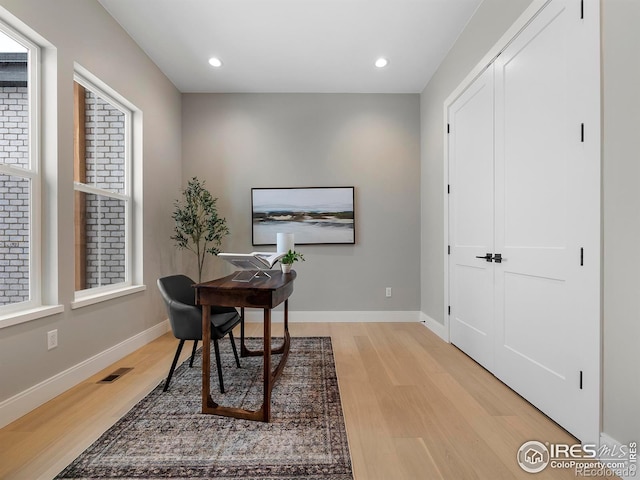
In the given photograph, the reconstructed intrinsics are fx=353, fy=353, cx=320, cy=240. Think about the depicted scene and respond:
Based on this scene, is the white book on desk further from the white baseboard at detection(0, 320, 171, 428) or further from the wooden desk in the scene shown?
the white baseboard at detection(0, 320, 171, 428)

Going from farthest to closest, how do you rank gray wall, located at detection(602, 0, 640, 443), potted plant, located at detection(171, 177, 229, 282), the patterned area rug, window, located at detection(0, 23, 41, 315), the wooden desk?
1. potted plant, located at detection(171, 177, 229, 282)
2. window, located at detection(0, 23, 41, 315)
3. the wooden desk
4. the patterned area rug
5. gray wall, located at detection(602, 0, 640, 443)

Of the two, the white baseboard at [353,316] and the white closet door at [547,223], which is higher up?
the white closet door at [547,223]

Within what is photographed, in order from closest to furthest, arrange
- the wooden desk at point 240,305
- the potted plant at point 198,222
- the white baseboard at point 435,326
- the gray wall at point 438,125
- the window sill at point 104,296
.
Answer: the wooden desk at point 240,305 → the window sill at point 104,296 → the gray wall at point 438,125 → the white baseboard at point 435,326 → the potted plant at point 198,222

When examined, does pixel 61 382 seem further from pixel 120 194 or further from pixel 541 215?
pixel 541 215

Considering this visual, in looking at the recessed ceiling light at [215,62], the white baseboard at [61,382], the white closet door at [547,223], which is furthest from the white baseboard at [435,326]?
the recessed ceiling light at [215,62]

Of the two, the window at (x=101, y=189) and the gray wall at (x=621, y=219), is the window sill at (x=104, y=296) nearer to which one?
the window at (x=101, y=189)

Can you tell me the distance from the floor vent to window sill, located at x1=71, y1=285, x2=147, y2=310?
57 cm

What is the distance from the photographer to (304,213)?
4.47 m

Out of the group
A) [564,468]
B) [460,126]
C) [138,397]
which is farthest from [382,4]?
[138,397]

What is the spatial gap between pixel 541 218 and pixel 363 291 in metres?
2.67

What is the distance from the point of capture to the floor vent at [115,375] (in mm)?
2613

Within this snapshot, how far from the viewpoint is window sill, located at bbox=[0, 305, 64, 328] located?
197 cm

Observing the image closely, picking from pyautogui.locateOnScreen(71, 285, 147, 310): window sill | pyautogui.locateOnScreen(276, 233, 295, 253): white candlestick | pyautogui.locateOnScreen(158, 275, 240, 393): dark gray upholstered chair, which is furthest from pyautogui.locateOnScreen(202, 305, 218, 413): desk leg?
pyautogui.locateOnScreen(71, 285, 147, 310): window sill

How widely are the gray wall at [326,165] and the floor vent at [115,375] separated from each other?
5.87 feet
